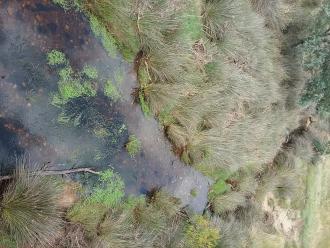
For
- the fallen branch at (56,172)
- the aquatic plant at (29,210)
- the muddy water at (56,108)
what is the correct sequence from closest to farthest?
the aquatic plant at (29,210), the fallen branch at (56,172), the muddy water at (56,108)

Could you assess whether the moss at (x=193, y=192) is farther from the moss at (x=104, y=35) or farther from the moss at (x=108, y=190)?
the moss at (x=104, y=35)

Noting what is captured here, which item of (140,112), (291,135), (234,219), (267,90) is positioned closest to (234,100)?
(267,90)

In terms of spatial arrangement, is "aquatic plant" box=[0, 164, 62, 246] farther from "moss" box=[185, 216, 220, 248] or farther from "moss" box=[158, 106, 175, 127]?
"moss" box=[185, 216, 220, 248]

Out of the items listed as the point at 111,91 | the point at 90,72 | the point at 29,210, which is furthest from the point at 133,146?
the point at 29,210

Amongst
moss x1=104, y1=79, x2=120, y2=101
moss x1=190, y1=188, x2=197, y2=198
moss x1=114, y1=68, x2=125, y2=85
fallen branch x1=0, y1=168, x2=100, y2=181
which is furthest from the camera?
moss x1=190, y1=188, x2=197, y2=198

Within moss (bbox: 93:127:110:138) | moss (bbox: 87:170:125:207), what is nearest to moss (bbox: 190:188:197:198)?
moss (bbox: 87:170:125:207)

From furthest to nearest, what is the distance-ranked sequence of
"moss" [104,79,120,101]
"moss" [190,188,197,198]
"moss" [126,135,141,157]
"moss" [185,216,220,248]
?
"moss" [190,188,197,198], "moss" [185,216,220,248], "moss" [126,135,141,157], "moss" [104,79,120,101]

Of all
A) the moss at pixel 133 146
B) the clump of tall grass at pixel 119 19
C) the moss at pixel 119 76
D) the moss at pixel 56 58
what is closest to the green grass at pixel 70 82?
the moss at pixel 56 58

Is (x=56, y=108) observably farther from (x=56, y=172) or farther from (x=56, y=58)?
(x=56, y=172)
